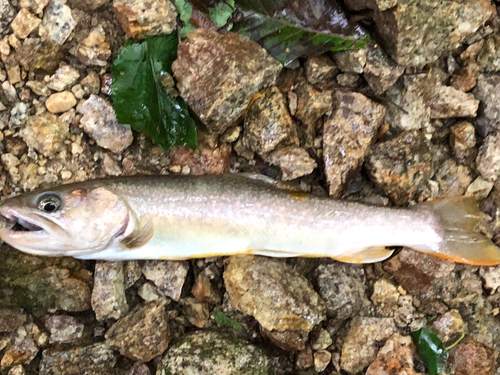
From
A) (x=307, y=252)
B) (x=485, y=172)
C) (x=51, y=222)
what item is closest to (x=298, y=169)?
(x=307, y=252)

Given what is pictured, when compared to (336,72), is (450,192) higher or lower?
lower

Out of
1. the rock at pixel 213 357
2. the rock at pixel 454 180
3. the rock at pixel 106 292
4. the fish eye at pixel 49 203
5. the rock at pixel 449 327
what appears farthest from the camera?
the rock at pixel 454 180

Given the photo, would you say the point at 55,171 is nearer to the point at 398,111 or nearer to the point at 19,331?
the point at 19,331

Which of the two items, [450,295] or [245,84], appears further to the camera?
[450,295]

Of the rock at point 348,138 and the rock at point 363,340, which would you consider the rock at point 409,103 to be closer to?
the rock at point 348,138

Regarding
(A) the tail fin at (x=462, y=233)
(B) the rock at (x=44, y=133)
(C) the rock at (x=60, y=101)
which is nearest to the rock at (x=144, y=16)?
(C) the rock at (x=60, y=101)

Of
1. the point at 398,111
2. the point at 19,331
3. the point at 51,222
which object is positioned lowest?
the point at 19,331

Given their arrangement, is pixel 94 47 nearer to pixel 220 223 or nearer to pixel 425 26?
pixel 220 223
